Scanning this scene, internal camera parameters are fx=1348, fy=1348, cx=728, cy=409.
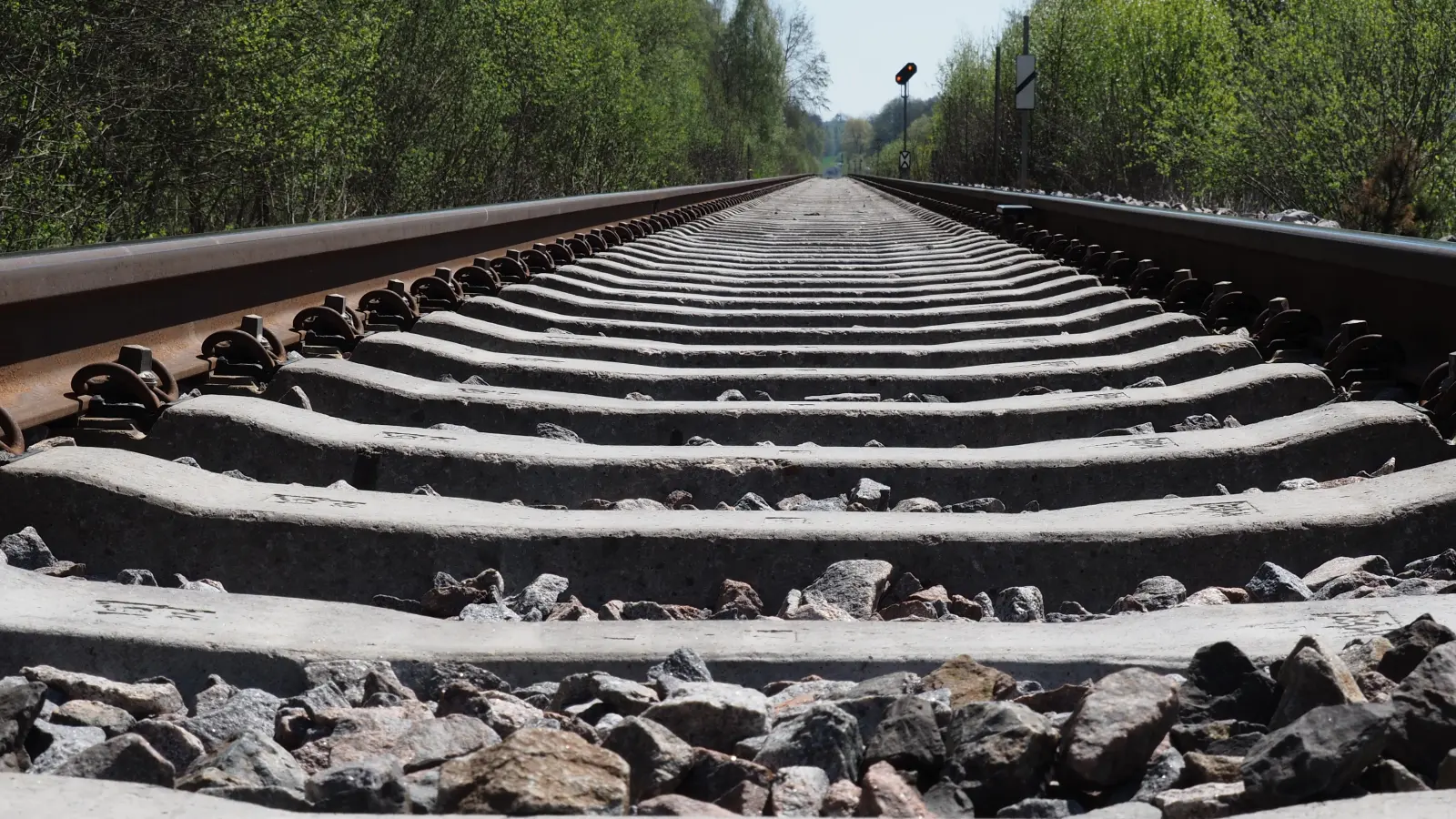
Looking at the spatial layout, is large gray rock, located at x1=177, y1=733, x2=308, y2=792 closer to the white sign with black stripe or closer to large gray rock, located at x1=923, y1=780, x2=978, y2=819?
large gray rock, located at x1=923, y1=780, x2=978, y2=819

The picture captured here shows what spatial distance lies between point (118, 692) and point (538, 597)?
2.14 feet

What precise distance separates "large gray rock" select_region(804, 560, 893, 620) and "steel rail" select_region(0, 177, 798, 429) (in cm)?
147

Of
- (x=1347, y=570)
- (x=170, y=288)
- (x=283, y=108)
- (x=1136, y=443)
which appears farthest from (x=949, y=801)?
(x=283, y=108)

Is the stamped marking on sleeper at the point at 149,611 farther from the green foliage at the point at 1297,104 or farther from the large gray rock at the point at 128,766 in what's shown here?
the green foliage at the point at 1297,104

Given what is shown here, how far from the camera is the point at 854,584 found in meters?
2.09

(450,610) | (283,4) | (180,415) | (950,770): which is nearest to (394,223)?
(180,415)

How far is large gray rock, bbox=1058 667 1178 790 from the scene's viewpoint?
1.35 metres

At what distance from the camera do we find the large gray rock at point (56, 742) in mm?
1408

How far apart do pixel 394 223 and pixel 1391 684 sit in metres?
3.69

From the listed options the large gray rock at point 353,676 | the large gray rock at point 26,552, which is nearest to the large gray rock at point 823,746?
the large gray rock at point 353,676

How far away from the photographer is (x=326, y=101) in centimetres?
1166

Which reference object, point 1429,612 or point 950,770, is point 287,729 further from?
point 1429,612

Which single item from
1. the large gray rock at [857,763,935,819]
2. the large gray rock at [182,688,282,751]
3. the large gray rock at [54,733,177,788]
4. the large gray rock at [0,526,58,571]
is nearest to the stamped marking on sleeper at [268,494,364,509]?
the large gray rock at [0,526,58,571]

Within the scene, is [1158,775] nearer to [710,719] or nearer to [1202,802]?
[1202,802]
